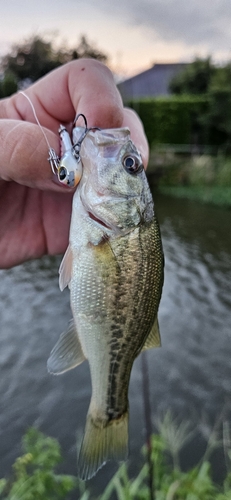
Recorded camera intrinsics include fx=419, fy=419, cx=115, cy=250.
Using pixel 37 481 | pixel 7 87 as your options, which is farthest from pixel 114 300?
pixel 7 87

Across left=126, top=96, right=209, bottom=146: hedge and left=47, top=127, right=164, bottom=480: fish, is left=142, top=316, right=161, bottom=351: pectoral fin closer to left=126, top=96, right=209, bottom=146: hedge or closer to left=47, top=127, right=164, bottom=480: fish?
left=47, top=127, right=164, bottom=480: fish

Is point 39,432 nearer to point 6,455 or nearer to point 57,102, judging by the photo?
point 6,455

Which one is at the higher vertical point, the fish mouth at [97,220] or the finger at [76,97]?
the finger at [76,97]

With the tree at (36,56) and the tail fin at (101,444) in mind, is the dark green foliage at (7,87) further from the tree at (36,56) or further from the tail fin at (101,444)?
the tail fin at (101,444)

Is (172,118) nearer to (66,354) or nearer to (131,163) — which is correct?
(131,163)

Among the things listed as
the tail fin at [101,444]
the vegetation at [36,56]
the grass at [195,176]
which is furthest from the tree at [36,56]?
the tail fin at [101,444]

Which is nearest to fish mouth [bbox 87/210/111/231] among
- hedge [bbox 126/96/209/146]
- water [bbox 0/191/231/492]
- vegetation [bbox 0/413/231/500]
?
vegetation [bbox 0/413/231/500]
